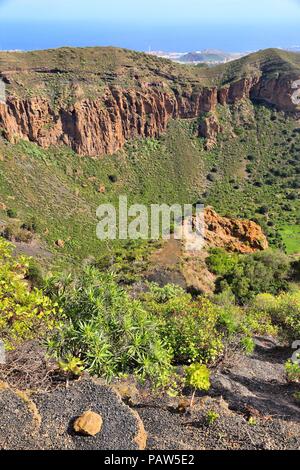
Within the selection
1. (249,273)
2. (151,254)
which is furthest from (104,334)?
(151,254)

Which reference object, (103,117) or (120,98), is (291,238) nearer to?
(103,117)

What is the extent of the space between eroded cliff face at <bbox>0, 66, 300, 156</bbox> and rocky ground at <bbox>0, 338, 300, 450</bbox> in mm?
57826

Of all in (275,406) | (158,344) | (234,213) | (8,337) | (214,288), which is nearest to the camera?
(8,337)

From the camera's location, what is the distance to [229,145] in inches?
3580

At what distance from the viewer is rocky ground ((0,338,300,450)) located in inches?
521

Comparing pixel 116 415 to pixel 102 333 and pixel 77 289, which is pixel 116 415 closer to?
pixel 102 333

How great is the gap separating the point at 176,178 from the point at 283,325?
176 feet

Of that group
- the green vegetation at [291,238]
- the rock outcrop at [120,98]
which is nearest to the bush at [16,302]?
the green vegetation at [291,238]

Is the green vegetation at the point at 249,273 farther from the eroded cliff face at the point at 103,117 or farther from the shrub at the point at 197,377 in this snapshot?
the eroded cliff face at the point at 103,117

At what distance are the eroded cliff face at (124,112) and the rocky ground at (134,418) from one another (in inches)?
2277

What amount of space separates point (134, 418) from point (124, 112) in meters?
73.4

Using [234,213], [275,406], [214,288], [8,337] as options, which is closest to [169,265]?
[214,288]

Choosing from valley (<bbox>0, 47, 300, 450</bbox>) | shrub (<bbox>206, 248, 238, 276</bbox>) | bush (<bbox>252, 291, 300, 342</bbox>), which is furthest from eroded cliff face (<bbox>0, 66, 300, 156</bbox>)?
bush (<bbox>252, 291, 300, 342</bbox>)

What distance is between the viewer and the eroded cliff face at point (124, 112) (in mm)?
70062
